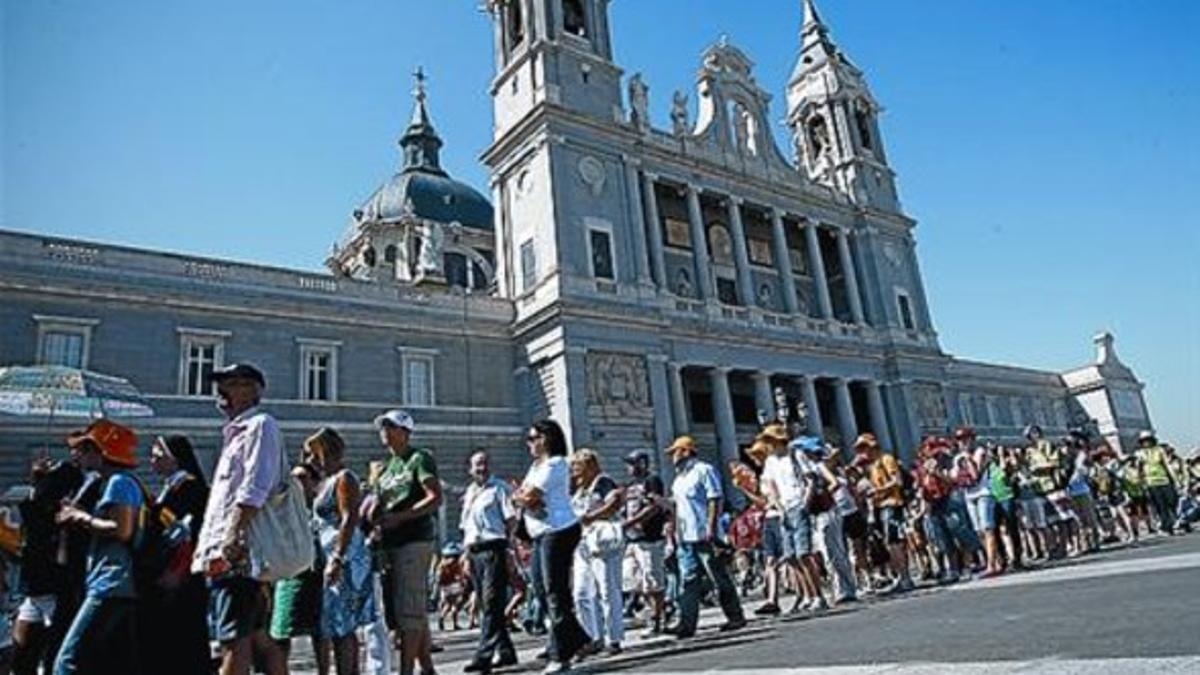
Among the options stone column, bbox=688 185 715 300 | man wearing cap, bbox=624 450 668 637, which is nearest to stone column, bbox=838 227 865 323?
stone column, bbox=688 185 715 300

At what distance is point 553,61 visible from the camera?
2775 centimetres

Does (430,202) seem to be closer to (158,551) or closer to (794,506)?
(794,506)

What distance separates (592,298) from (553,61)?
28.6 feet

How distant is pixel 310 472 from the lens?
5879 millimetres

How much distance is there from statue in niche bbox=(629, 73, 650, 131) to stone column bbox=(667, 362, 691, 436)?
9.83 meters

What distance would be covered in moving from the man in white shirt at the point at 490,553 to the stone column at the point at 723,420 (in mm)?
21831

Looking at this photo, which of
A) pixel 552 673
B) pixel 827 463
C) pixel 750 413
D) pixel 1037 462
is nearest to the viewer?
pixel 552 673

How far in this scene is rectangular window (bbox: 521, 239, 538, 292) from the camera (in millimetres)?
26734

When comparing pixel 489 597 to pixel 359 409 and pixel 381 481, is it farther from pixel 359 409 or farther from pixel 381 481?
pixel 359 409

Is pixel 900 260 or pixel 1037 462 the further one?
pixel 900 260

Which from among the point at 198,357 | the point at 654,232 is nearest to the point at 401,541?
the point at 198,357

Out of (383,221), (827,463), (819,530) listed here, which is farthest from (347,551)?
(383,221)

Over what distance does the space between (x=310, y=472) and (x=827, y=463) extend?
235 inches

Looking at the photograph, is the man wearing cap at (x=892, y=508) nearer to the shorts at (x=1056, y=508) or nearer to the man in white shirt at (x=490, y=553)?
the shorts at (x=1056, y=508)
